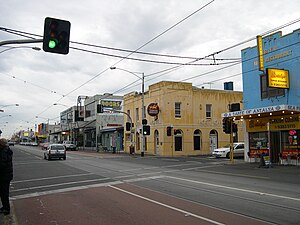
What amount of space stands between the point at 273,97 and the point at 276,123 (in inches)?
73.6

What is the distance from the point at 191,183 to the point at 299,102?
40.6ft

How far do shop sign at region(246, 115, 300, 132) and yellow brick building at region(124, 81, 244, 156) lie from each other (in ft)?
44.4

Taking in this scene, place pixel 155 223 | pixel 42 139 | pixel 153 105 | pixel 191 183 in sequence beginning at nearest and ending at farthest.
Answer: pixel 155 223 → pixel 191 183 → pixel 153 105 → pixel 42 139

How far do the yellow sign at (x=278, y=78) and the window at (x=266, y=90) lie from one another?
97cm

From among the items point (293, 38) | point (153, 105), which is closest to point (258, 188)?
point (293, 38)

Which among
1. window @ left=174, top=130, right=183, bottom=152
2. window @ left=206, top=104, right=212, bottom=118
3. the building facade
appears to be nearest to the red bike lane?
window @ left=174, top=130, right=183, bottom=152

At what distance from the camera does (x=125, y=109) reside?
5194 centimetres

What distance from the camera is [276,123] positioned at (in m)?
25.1

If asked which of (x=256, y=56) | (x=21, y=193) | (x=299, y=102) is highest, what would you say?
(x=256, y=56)

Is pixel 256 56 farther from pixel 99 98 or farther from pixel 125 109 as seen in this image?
pixel 99 98

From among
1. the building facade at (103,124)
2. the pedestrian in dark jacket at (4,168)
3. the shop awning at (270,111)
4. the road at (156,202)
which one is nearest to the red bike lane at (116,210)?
the road at (156,202)

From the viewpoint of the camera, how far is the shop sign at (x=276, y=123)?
77.4 ft

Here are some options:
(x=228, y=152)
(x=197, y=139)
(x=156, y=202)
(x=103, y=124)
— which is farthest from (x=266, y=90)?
(x=103, y=124)

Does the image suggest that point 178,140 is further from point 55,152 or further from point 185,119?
point 55,152
